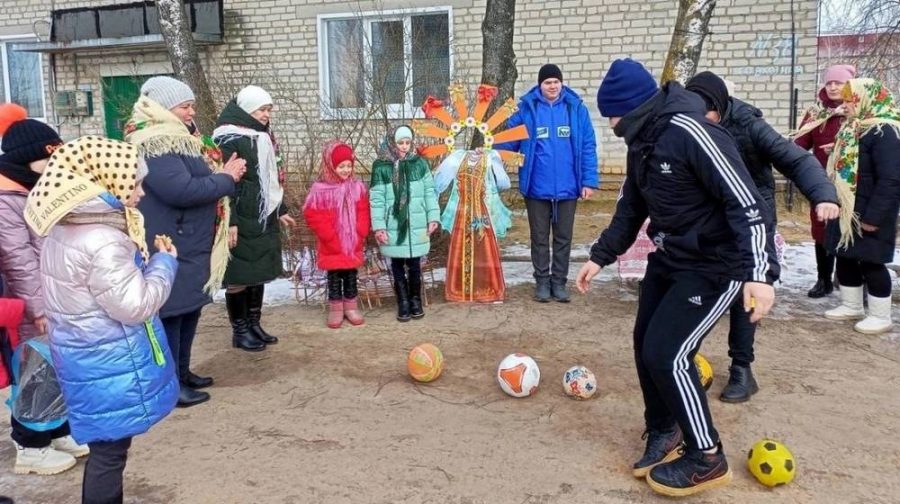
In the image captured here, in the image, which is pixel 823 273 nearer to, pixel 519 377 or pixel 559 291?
pixel 559 291

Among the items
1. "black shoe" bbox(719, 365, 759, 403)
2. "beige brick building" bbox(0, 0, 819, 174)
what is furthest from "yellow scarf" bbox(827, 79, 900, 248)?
"beige brick building" bbox(0, 0, 819, 174)

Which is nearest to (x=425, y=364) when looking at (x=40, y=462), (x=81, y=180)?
(x=40, y=462)

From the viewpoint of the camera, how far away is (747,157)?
4039 millimetres

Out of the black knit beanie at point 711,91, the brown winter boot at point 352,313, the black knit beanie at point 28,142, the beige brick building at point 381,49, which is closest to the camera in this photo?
the black knit beanie at point 28,142

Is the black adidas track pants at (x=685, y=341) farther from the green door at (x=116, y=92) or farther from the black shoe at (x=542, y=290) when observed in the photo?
the green door at (x=116, y=92)

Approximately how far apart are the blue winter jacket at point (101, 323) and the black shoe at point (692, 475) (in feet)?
6.72

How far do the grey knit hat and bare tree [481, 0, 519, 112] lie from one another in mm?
4384

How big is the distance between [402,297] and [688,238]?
3.20 m

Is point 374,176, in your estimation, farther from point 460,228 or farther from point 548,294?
point 548,294

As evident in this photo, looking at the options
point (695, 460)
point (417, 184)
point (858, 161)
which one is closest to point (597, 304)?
point (417, 184)

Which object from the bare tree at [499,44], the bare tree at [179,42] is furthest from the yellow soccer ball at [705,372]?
the bare tree at [179,42]

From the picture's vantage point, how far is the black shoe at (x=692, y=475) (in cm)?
296

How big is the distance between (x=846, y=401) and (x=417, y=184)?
325 centimetres

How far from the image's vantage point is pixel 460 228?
6.10 meters
